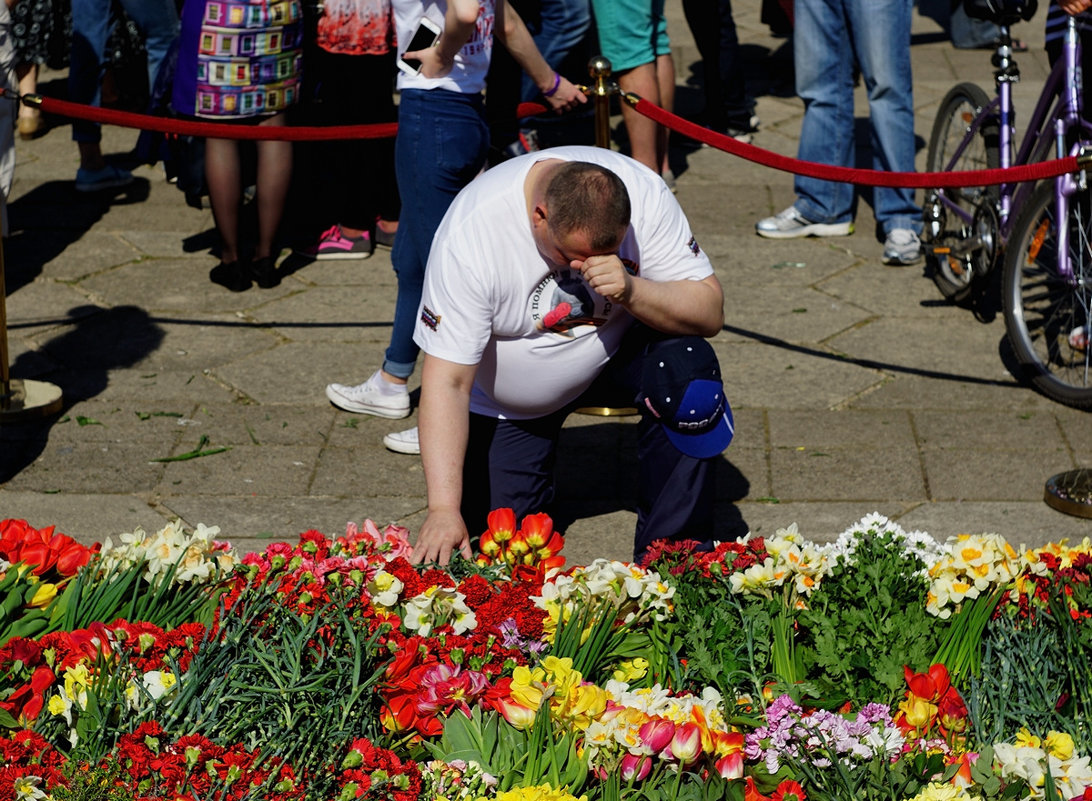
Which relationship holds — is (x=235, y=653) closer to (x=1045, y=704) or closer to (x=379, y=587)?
(x=379, y=587)

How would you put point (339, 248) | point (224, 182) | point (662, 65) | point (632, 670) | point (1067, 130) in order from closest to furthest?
point (632, 670) → point (1067, 130) → point (224, 182) → point (339, 248) → point (662, 65)

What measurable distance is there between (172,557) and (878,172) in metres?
2.63

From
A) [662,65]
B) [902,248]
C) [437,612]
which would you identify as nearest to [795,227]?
[902,248]

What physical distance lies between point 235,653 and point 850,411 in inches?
108

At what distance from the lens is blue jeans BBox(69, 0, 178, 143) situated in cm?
668

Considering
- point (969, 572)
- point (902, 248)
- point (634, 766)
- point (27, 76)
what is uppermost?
point (969, 572)

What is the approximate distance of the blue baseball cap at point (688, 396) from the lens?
3232 millimetres

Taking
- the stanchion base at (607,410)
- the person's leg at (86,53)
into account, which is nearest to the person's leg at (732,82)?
the person's leg at (86,53)

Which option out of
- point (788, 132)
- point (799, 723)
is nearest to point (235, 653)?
point (799, 723)

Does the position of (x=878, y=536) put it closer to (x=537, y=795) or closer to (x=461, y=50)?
(x=537, y=795)

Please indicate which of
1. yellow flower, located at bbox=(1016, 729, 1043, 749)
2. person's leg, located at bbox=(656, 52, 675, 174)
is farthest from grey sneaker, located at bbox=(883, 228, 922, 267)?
yellow flower, located at bbox=(1016, 729, 1043, 749)

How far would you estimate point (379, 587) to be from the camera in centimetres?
247

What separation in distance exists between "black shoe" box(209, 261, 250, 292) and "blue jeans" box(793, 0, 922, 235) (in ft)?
8.09

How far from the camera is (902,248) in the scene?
573cm
